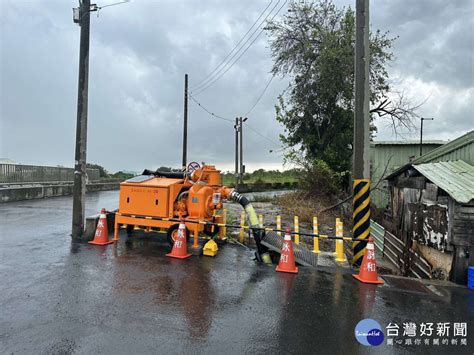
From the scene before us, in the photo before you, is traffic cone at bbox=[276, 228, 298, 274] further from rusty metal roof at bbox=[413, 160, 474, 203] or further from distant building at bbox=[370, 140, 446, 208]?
distant building at bbox=[370, 140, 446, 208]

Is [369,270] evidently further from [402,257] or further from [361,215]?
[402,257]

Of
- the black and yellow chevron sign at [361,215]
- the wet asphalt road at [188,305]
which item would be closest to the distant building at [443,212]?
the wet asphalt road at [188,305]

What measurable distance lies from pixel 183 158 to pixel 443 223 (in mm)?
19145

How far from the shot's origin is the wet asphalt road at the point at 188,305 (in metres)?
3.83

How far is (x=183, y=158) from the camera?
2434cm

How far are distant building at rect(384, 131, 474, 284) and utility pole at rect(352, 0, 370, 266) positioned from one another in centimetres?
167

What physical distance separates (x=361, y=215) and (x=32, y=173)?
20459 mm

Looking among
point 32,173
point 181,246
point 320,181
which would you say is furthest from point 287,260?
point 32,173

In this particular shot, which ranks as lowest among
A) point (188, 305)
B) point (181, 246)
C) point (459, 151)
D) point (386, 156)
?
point (188, 305)

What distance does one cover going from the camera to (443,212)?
750cm

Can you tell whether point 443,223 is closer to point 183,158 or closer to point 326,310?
point 326,310

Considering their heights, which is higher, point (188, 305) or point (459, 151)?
point (459, 151)

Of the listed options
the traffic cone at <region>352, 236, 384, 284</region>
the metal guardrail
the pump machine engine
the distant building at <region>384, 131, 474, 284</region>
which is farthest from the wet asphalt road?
the metal guardrail

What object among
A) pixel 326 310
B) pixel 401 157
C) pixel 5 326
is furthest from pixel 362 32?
pixel 401 157
